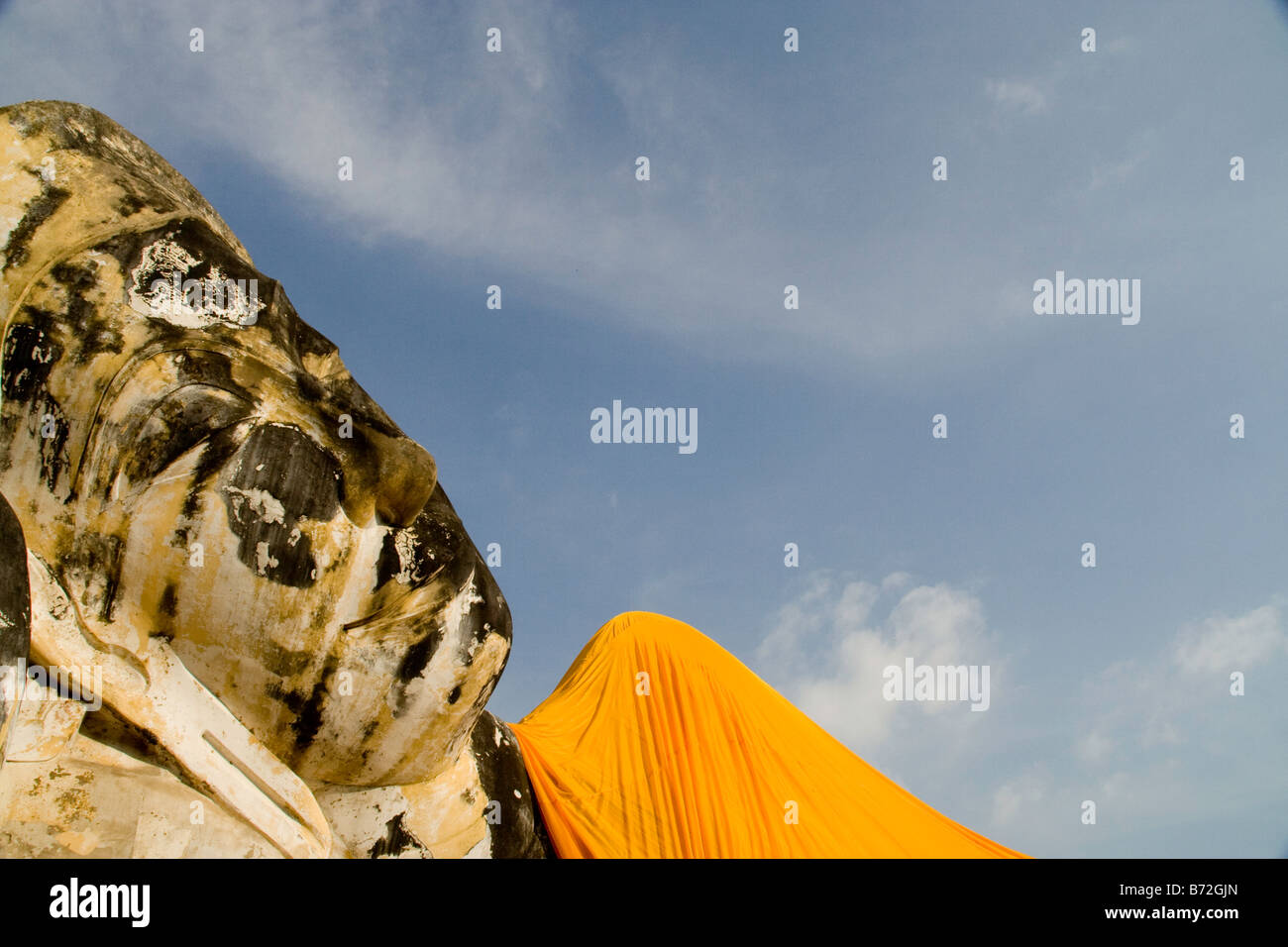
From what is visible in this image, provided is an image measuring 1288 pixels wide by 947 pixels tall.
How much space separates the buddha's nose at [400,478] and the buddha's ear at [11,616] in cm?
125

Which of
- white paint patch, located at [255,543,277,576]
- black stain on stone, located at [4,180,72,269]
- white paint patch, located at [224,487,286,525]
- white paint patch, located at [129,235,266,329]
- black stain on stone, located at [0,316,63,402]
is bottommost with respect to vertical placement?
white paint patch, located at [255,543,277,576]

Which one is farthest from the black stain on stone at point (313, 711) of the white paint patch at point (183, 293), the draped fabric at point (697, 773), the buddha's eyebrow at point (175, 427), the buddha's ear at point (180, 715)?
the draped fabric at point (697, 773)

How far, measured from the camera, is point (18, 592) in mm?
2965

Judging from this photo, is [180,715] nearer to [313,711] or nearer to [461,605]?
[313,711]

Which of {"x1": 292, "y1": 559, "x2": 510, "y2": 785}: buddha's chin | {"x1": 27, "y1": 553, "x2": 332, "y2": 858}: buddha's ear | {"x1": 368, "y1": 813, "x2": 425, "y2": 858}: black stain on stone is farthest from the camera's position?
{"x1": 368, "y1": 813, "x2": 425, "y2": 858}: black stain on stone

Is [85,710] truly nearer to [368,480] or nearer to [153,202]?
[368,480]

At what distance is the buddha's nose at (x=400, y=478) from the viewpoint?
397cm

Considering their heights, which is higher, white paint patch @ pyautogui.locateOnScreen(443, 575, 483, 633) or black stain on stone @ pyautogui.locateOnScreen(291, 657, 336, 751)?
white paint patch @ pyautogui.locateOnScreen(443, 575, 483, 633)

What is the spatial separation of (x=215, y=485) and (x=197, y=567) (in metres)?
0.28

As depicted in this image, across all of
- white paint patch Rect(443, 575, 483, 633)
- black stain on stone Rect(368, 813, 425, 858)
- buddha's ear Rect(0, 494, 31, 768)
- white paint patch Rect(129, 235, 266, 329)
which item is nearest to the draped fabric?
black stain on stone Rect(368, 813, 425, 858)

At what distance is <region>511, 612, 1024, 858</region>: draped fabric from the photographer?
16.3 feet

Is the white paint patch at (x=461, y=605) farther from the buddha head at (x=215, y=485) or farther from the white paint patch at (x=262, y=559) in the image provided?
the white paint patch at (x=262, y=559)

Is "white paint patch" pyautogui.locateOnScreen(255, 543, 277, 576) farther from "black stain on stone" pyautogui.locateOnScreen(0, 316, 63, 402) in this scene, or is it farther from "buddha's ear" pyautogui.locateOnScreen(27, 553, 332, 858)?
"black stain on stone" pyautogui.locateOnScreen(0, 316, 63, 402)
